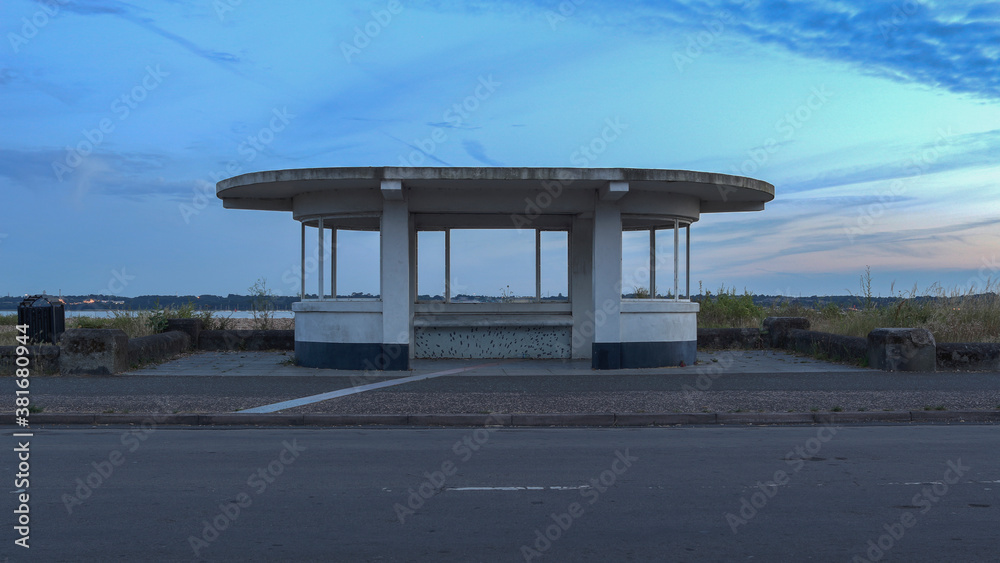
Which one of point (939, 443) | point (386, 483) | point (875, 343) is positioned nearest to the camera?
point (386, 483)

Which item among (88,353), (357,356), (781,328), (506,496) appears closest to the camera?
(506,496)

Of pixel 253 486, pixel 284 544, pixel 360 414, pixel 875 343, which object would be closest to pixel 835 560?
pixel 284 544

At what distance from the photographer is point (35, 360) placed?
1504cm

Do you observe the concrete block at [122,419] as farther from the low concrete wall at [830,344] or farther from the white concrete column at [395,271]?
the low concrete wall at [830,344]

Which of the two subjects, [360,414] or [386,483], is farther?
[360,414]

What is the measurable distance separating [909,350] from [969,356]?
129 centimetres

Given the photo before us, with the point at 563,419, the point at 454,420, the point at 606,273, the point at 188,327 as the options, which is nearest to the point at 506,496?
the point at 454,420

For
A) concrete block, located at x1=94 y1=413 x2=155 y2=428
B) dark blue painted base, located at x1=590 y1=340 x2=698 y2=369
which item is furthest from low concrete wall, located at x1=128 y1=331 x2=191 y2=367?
dark blue painted base, located at x1=590 y1=340 x2=698 y2=369

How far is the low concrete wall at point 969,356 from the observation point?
15922 mm

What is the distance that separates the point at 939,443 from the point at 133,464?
8.27 metres

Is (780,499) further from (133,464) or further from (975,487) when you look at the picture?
(133,464)

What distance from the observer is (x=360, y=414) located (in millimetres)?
10484

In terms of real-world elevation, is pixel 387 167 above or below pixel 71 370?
above

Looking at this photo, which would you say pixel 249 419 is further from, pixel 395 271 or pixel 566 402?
pixel 395 271
